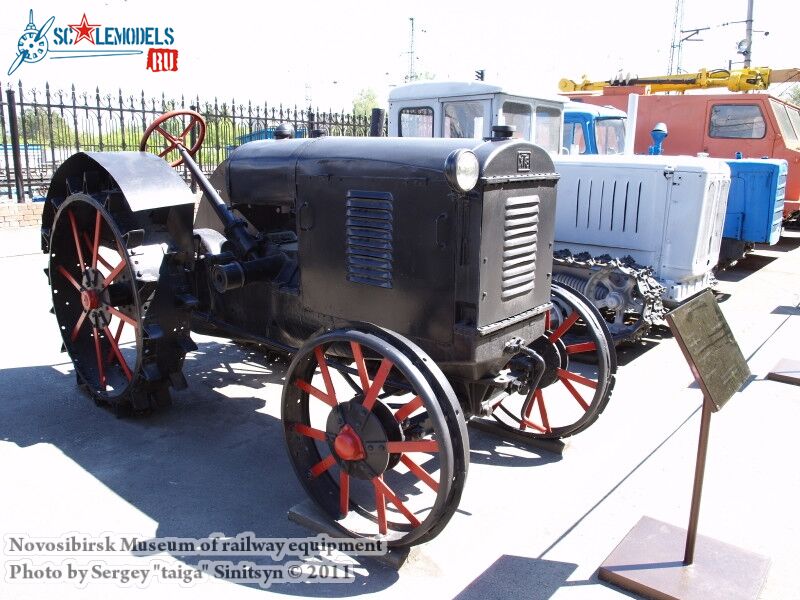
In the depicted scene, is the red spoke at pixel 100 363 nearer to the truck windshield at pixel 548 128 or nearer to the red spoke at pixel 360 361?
the red spoke at pixel 360 361

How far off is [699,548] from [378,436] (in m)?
1.42

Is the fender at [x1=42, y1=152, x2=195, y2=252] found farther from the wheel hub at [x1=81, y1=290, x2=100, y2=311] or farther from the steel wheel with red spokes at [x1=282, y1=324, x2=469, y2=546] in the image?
the steel wheel with red spokes at [x1=282, y1=324, x2=469, y2=546]

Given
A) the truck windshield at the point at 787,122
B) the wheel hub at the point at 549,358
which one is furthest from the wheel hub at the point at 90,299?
the truck windshield at the point at 787,122

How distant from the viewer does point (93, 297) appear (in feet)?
12.9

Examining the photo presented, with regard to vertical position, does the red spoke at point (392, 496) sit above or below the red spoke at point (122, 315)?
below

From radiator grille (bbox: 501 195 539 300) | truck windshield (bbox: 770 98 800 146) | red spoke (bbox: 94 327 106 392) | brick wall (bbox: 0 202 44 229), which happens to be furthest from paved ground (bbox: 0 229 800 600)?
truck windshield (bbox: 770 98 800 146)

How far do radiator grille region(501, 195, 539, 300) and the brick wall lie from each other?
921cm

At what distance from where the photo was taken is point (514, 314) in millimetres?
3023

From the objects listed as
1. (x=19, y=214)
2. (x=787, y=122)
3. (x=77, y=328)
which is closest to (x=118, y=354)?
(x=77, y=328)

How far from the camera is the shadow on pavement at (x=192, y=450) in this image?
294cm

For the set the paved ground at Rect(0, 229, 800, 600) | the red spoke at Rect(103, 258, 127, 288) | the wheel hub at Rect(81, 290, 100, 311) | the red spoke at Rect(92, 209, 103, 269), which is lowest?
the paved ground at Rect(0, 229, 800, 600)

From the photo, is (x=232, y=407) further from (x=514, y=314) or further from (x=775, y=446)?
(x=775, y=446)

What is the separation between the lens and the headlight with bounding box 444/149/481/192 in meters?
2.51

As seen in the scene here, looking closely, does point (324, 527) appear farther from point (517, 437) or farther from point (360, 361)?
point (517, 437)
